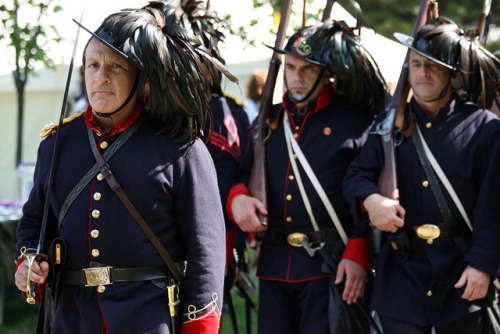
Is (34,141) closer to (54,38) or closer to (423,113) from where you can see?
(54,38)

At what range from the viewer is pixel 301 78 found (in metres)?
3.89

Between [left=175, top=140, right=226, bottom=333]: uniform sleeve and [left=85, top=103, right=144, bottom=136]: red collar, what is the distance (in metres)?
0.24

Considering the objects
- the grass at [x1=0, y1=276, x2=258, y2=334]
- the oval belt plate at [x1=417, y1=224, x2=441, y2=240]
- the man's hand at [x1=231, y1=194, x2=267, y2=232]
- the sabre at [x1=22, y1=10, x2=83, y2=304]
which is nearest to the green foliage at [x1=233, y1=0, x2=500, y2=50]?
the grass at [x1=0, y1=276, x2=258, y2=334]

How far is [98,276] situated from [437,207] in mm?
1670

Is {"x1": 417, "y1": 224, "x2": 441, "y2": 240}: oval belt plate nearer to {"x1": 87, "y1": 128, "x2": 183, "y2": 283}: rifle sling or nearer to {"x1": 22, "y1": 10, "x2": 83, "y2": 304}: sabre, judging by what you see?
{"x1": 87, "y1": 128, "x2": 183, "y2": 283}: rifle sling

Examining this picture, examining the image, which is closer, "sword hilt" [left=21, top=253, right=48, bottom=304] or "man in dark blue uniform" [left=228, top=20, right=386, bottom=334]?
"sword hilt" [left=21, top=253, right=48, bottom=304]

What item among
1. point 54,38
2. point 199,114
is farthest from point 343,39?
point 54,38

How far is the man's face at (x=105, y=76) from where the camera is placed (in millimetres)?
2496

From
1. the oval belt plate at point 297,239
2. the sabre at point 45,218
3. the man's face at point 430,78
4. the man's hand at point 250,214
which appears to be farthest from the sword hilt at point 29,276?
the man's face at point 430,78

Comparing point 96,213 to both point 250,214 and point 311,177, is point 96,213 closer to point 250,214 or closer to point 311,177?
point 250,214

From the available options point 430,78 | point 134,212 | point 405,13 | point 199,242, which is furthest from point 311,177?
point 405,13

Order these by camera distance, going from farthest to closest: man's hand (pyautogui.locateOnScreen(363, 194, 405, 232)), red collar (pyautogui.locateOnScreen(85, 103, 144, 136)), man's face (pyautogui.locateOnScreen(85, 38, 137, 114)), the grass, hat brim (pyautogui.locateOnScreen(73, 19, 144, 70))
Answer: the grass → man's hand (pyautogui.locateOnScreen(363, 194, 405, 232)) → red collar (pyautogui.locateOnScreen(85, 103, 144, 136)) → man's face (pyautogui.locateOnScreen(85, 38, 137, 114)) → hat brim (pyautogui.locateOnScreen(73, 19, 144, 70))

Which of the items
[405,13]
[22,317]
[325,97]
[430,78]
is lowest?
[22,317]

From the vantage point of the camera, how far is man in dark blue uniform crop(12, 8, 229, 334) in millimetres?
2477
